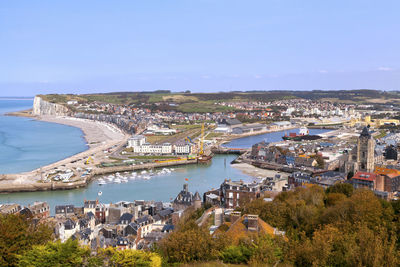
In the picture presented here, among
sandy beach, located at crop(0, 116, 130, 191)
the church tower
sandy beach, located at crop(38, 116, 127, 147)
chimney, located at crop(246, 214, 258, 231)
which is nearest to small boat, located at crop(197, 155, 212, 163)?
sandy beach, located at crop(0, 116, 130, 191)

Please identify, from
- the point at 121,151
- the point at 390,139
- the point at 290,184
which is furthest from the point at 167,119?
the point at 290,184

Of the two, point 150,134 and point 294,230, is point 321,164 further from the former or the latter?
point 150,134

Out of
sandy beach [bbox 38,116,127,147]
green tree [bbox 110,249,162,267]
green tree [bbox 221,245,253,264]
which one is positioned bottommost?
sandy beach [bbox 38,116,127,147]

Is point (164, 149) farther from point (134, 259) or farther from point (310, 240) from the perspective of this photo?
point (134, 259)

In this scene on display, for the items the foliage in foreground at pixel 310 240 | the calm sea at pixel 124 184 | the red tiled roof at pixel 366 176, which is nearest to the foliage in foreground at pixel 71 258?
the foliage in foreground at pixel 310 240

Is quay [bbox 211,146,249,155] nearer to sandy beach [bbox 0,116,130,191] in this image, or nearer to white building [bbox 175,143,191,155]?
white building [bbox 175,143,191,155]

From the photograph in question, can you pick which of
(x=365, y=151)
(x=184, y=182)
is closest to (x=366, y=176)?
(x=365, y=151)
